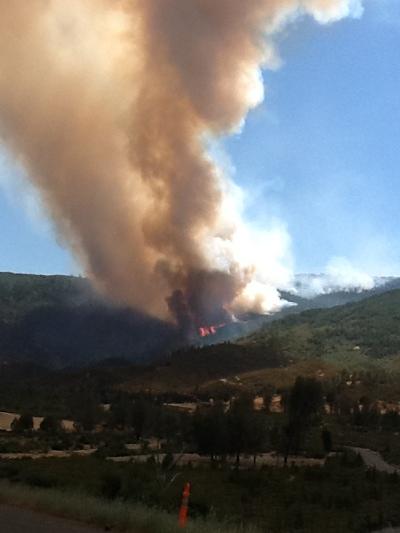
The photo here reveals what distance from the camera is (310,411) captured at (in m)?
106

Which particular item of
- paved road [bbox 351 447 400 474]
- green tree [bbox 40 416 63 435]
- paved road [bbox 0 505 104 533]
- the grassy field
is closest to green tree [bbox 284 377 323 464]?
paved road [bbox 351 447 400 474]

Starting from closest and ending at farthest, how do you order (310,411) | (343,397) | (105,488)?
(105,488), (310,411), (343,397)

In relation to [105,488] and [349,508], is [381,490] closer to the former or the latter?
[349,508]

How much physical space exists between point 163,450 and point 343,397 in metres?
109

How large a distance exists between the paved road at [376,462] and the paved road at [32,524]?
59.2 metres

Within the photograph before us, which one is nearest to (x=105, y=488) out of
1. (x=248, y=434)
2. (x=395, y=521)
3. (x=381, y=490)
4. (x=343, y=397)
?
(x=395, y=521)

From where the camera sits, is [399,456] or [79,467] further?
[399,456]

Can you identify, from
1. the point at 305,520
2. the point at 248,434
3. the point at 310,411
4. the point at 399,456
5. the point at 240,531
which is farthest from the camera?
the point at 310,411

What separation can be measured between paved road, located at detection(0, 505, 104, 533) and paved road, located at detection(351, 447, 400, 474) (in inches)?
2330

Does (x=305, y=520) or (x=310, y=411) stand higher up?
(x=310, y=411)

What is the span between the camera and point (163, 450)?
88938 mm

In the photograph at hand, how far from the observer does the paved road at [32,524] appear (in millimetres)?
17203

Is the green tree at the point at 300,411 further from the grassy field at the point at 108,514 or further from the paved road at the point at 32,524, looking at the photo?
the paved road at the point at 32,524

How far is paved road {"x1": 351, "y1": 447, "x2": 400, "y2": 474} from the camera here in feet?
254
